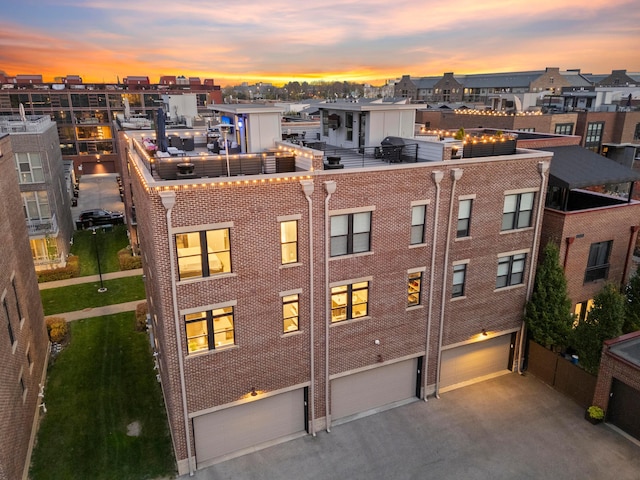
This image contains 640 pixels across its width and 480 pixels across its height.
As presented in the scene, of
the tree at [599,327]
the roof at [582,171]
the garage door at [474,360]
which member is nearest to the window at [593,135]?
the roof at [582,171]

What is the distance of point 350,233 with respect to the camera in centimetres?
1794

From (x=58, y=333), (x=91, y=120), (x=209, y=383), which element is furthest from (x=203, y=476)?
(x=91, y=120)

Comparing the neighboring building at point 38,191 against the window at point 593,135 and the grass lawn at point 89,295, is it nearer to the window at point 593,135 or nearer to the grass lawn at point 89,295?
the grass lawn at point 89,295

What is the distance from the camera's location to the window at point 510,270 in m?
21.8

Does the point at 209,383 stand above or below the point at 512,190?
below

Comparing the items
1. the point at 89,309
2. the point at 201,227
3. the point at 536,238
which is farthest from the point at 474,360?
the point at 89,309

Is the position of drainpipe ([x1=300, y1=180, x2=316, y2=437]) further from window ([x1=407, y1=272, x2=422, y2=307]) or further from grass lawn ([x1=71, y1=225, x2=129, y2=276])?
grass lawn ([x1=71, y1=225, x2=129, y2=276])

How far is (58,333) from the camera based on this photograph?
26.2m

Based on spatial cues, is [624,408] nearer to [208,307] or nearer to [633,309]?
[633,309]

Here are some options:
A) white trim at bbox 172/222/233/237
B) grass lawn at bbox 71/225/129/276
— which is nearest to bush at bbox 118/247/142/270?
grass lawn at bbox 71/225/129/276

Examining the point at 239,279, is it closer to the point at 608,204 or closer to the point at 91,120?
the point at 608,204

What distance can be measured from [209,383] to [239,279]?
4.16m

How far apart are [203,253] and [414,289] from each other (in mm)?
9496

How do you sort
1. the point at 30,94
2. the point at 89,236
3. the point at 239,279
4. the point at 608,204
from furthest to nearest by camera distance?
1. the point at 30,94
2. the point at 89,236
3. the point at 608,204
4. the point at 239,279
